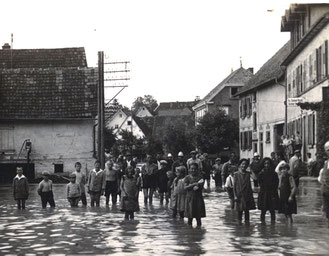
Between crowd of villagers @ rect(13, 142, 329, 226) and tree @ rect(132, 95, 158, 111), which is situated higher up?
tree @ rect(132, 95, 158, 111)

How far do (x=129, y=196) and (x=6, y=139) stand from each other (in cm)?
3161

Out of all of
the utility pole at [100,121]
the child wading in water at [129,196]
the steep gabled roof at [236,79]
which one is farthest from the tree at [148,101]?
the child wading in water at [129,196]

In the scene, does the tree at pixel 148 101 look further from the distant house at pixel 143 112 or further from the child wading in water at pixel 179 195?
the child wading in water at pixel 179 195

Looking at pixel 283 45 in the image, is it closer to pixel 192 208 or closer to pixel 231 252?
pixel 192 208

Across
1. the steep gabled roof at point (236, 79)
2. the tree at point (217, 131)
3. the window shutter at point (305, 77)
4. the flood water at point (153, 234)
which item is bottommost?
the flood water at point (153, 234)

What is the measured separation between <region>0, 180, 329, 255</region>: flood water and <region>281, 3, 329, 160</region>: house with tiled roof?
11.4 m

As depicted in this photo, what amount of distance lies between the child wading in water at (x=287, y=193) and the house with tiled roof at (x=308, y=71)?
14.0 m

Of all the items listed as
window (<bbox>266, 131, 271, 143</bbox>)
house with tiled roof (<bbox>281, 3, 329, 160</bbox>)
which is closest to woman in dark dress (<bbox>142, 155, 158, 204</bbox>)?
house with tiled roof (<bbox>281, 3, 329, 160</bbox>)

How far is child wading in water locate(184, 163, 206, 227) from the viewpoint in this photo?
15.7m

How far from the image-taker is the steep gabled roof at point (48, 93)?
48.1 meters

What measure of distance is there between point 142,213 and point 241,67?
6820 cm

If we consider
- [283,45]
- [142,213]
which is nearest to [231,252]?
[142,213]

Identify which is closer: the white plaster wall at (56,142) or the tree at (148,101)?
the white plaster wall at (56,142)

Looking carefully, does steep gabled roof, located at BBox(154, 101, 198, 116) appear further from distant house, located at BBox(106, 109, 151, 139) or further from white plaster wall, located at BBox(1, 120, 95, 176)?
white plaster wall, located at BBox(1, 120, 95, 176)
